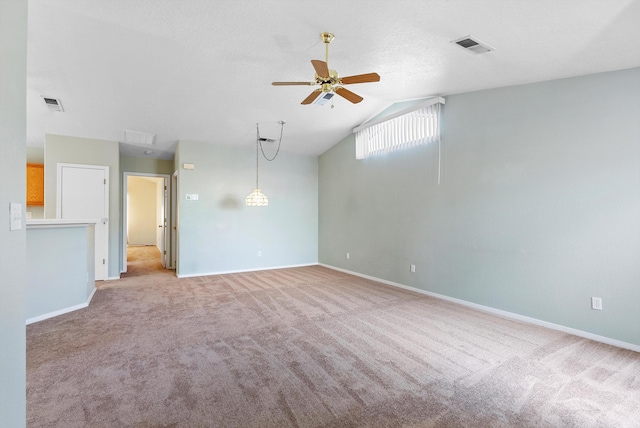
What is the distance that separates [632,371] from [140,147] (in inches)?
318

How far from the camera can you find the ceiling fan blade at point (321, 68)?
2.70 metres

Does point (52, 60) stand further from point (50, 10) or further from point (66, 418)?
point (66, 418)

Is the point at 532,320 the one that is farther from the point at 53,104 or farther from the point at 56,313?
the point at 53,104

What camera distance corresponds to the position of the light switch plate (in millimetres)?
1365

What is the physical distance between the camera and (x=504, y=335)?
3.24m

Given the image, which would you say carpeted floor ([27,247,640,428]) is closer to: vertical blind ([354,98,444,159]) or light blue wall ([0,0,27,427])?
light blue wall ([0,0,27,427])

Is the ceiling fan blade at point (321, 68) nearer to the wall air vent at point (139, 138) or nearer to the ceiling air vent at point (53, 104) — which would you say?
the ceiling air vent at point (53, 104)

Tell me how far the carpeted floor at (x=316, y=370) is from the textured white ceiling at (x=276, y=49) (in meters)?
2.96

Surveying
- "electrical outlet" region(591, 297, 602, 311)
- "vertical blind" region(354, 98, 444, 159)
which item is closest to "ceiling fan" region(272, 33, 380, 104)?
"vertical blind" region(354, 98, 444, 159)

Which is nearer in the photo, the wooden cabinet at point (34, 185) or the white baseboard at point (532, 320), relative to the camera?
the white baseboard at point (532, 320)

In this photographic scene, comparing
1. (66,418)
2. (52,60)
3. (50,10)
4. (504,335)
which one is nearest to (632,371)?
(504,335)

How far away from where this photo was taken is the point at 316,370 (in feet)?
8.10

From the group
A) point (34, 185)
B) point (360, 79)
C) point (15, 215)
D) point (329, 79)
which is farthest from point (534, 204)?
point (34, 185)

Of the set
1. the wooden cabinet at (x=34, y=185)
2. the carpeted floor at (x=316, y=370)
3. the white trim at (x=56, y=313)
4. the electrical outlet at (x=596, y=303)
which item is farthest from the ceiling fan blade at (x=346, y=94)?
the wooden cabinet at (x=34, y=185)
